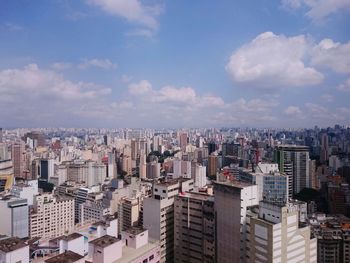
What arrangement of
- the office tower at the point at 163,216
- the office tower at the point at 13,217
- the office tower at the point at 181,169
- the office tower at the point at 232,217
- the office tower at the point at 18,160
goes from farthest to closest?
the office tower at the point at 18,160 → the office tower at the point at 181,169 → the office tower at the point at 13,217 → the office tower at the point at 163,216 → the office tower at the point at 232,217

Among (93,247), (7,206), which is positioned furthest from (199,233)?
(7,206)

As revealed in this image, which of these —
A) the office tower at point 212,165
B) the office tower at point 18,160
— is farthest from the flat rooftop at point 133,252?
the office tower at point 18,160

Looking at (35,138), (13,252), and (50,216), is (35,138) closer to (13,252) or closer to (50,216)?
(50,216)

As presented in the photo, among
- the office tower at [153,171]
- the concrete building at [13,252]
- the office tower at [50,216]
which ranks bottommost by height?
the office tower at [50,216]

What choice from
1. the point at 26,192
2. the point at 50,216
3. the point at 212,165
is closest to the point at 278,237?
the point at 50,216

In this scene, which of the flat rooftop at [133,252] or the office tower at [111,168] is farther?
the office tower at [111,168]

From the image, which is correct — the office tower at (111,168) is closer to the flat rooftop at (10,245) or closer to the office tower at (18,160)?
the office tower at (18,160)

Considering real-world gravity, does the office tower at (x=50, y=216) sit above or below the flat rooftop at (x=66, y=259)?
below
